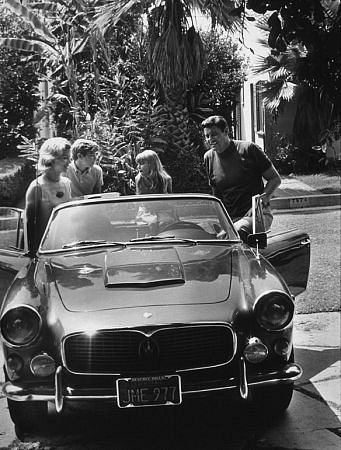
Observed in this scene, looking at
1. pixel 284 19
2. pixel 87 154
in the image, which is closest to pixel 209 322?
pixel 284 19

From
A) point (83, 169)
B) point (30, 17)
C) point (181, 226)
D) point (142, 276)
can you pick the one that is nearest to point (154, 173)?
point (83, 169)

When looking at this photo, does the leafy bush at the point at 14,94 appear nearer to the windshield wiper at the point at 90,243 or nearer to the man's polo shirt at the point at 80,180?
the man's polo shirt at the point at 80,180

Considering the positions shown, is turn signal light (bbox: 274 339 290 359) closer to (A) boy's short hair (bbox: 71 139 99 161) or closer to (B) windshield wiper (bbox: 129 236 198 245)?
(B) windshield wiper (bbox: 129 236 198 245)

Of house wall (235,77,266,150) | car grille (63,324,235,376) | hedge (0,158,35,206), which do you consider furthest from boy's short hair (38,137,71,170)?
house wall (235,77,266,150)

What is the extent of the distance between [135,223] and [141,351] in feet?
4.89

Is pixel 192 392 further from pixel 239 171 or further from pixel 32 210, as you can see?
pixel 239 171

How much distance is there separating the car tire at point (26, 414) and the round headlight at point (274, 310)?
4.32ft

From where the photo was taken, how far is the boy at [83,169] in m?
6.53

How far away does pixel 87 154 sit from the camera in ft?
21.4

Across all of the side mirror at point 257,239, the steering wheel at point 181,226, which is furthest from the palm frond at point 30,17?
the side mirror at point 257,239

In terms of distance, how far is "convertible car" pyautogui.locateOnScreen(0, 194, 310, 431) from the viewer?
3.83 metres

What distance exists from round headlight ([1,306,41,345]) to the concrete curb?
11.1 metres

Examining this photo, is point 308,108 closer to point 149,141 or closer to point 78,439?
point 78,439

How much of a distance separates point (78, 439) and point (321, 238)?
291 inches
